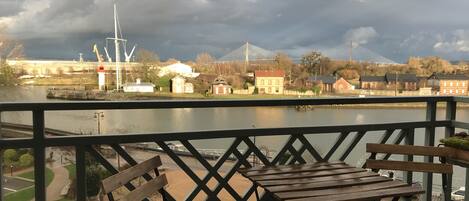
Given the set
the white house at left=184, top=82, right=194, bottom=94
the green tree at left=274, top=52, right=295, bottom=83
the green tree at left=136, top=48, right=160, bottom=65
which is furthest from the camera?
the green tree at left=136, top=48, right=160, bottom=65

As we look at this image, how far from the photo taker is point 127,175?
5.27 feet

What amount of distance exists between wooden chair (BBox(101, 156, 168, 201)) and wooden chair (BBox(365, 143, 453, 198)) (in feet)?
3.77

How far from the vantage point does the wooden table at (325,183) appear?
165cm

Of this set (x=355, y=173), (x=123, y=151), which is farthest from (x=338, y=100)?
(x=123, y=151)

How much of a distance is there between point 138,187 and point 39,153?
71cm

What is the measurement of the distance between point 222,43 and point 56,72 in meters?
19.5

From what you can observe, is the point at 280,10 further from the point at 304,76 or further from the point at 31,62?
the point at 31,62

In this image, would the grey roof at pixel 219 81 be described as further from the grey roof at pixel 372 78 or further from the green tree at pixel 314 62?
the grey roof at pixel 372 78

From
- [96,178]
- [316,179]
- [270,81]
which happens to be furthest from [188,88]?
[316,179]

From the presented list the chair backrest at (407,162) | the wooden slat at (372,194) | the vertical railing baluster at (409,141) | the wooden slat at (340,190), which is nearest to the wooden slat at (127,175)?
the wooden slat at (340,190)

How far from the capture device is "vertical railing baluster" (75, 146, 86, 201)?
205 centimetres

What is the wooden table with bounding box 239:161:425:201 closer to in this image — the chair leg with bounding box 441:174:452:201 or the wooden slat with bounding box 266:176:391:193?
the wooden slat with bounding box 266:176:391:193

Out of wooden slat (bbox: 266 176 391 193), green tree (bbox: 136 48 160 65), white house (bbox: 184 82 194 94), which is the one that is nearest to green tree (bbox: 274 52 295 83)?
white house (bbox: 184 82 194 94)

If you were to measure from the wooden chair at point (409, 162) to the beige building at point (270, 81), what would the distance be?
911 centimetres
